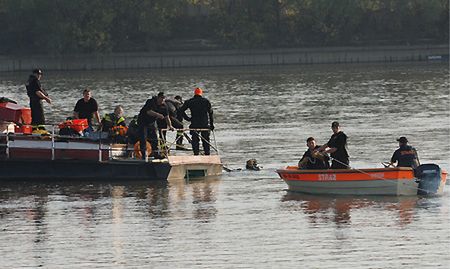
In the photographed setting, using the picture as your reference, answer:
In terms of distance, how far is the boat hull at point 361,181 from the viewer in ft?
109

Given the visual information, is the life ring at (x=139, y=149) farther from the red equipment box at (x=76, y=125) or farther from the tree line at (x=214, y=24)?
the tree line at (x=214, y=24)

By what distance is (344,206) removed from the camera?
32594mm

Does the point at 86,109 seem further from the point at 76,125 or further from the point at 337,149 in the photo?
the point at 337,149

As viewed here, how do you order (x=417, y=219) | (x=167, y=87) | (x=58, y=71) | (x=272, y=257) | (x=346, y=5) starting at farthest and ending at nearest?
(x=346, y=5) → (x=58, y=71) → (x=167, y=87) → (x=417, y=219) → (x=272, y=257)

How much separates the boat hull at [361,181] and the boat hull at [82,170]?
410cm

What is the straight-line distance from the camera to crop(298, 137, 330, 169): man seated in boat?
34.2 meters

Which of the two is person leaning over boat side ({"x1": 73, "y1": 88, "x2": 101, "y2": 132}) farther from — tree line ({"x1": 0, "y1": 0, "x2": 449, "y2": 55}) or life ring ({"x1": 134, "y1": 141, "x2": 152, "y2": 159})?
tree line ({"x1": 0, "y1": 0, "x2": 449, "y2": 55})

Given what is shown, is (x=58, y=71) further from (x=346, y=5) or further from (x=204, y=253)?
(x=204, y=253)

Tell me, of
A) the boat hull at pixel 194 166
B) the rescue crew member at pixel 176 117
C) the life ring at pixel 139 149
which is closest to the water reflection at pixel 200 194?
the boat hull at pixel 194 166

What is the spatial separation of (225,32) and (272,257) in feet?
376

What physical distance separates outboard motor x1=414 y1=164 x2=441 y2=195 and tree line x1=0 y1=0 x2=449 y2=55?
10420cm

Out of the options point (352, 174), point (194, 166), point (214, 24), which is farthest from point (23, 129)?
point (214, 24)

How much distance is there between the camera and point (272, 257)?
26.8 meters

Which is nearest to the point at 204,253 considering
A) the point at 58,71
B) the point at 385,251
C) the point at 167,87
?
the point at 385,251
